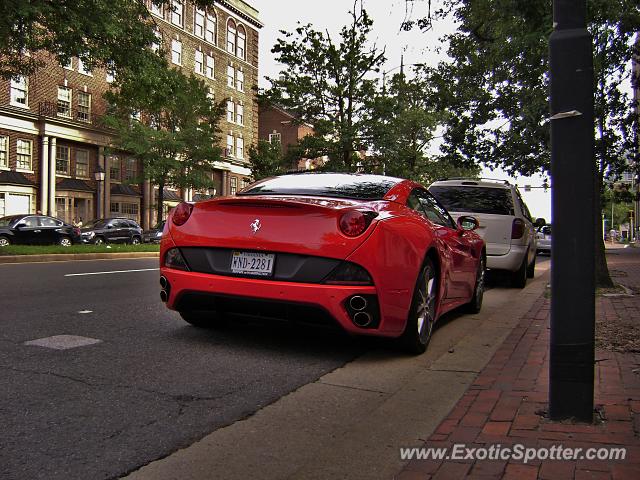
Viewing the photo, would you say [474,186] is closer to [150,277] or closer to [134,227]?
[150,277]

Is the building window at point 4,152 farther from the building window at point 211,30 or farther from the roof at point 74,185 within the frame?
the building window at point 211,30

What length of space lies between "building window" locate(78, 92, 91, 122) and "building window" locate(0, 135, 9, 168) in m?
5.19

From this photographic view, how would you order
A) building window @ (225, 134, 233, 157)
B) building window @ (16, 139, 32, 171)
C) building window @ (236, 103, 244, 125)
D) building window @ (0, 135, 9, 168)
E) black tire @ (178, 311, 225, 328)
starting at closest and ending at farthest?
1. black tire @ (178, 311, 225, 328)
2. building window @ (0, 135, 9, 168)
3. building window @ (16, 139, 32, 171)
4. building window @ (225, 134, 233, 157)
5. building window @ (236, 103, 244, 125)

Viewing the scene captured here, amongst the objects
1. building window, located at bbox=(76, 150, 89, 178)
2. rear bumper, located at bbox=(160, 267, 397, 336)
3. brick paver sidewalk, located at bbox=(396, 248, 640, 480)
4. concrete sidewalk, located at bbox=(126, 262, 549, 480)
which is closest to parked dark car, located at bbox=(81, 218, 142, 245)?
building window, located at bbox=(76, 150, 89, 178)

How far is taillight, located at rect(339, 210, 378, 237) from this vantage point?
439 cm

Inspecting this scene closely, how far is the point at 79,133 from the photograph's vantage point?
35.6 m

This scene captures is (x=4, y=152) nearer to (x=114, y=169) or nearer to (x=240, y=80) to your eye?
(x=114, y=169)

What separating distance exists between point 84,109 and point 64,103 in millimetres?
1425

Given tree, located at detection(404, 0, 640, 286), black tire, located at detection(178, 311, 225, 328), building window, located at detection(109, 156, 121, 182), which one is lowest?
black tire, located at detection(178, 311, 225, 328)

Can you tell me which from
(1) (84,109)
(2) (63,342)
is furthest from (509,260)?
(1) (84,109)

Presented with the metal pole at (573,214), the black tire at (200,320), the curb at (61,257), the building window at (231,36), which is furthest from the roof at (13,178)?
the metal pole at (573,214)

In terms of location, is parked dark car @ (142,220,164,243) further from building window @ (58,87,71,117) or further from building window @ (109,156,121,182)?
building window @ (58,87,71,117)

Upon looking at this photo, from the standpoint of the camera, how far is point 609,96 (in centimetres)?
1001

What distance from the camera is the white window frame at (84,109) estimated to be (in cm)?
3603
